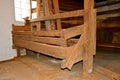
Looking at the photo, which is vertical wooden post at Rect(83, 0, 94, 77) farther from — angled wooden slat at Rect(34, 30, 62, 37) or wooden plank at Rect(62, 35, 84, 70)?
angled wooden slat at Rect(34, 30, 62, 37)

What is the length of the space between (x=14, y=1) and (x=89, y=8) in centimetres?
236

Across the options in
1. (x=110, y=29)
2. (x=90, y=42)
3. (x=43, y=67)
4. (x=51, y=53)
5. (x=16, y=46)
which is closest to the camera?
(x=90, y=42)

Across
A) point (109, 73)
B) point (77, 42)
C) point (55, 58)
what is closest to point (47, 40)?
point (77, 42)

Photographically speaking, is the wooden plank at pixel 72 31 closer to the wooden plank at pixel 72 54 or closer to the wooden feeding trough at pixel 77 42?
the wooden feeding trough at pixel 77 42

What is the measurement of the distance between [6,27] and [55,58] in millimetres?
1478

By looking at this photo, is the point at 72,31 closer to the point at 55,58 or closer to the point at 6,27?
the point at 55,58

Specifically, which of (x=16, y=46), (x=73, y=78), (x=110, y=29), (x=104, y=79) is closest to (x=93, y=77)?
(x=104, y=79)

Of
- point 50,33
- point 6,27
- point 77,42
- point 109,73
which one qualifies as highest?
point 6,27

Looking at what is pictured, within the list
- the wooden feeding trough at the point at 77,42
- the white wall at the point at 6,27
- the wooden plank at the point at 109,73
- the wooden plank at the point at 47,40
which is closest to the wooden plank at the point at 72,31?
the wooden feeding trough at the point at 77,42

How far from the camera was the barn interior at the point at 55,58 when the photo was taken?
1.94 meters

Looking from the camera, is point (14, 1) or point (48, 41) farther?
point (14, 1)

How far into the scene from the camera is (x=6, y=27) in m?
3.20

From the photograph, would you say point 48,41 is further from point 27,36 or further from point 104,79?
point 104,79

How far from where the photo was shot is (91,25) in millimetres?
1775
